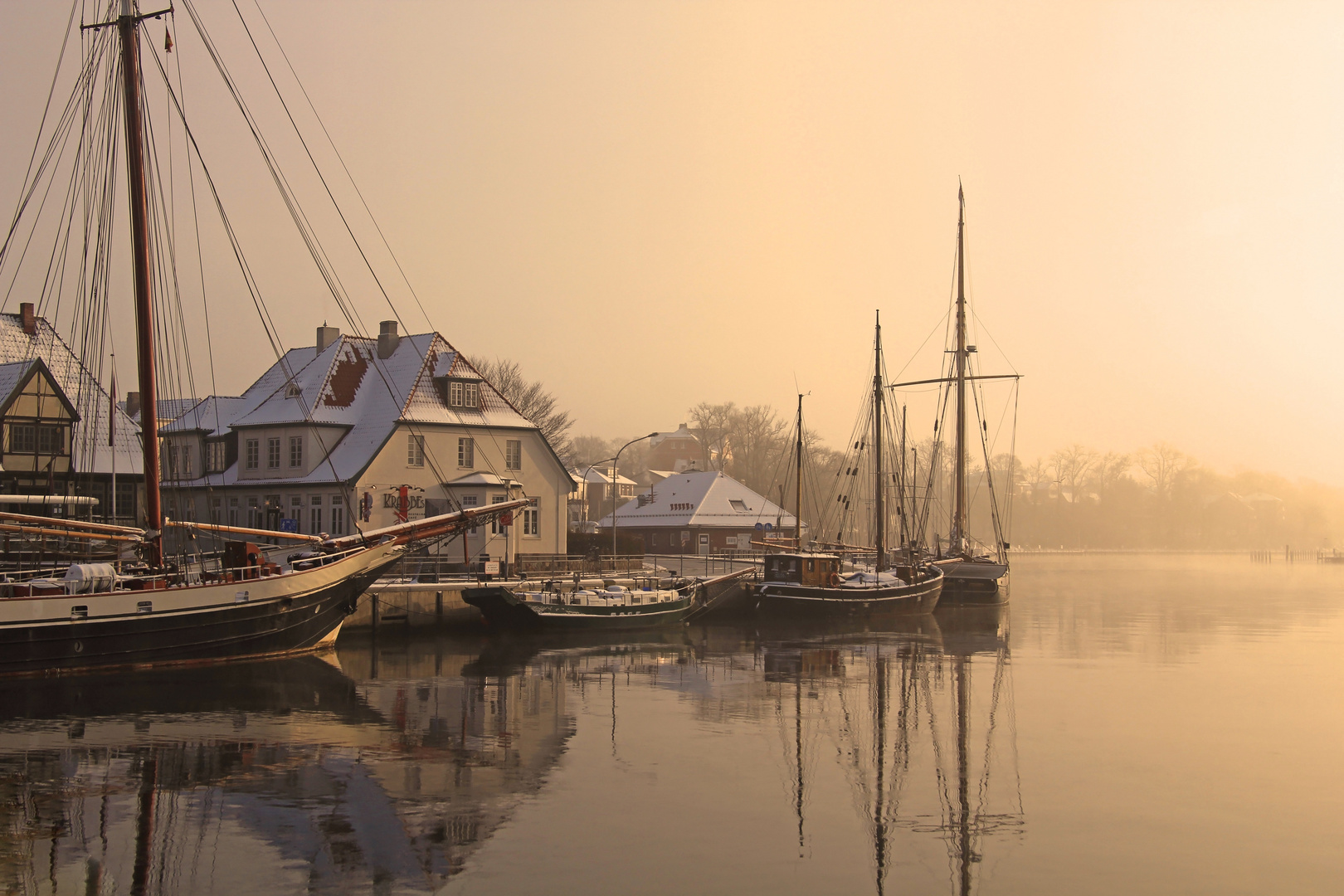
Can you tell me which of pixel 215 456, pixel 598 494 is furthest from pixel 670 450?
A: pixel 215 456

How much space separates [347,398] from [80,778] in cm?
3729

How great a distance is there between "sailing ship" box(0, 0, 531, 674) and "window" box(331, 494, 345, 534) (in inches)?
571

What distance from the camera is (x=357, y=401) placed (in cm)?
5472

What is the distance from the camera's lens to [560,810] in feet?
55.9

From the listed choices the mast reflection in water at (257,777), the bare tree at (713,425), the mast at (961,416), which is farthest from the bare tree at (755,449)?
the mast reflection in water at (257,777)

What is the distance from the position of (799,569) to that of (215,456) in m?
27.0

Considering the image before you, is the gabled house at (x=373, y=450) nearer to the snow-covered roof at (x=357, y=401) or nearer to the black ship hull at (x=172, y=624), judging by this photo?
the snow-covered roof at (x=357, y=401)

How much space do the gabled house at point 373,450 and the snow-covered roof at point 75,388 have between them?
6.40ft

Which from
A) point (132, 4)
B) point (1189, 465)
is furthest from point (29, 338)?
point (1189, 465)

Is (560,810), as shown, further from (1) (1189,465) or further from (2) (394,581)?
(1) (1189,465)

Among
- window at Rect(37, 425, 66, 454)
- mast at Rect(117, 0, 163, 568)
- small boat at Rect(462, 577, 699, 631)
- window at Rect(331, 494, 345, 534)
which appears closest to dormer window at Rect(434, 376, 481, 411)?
window at Rect(331, 494, 345, 534)

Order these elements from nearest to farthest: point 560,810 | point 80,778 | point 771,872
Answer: point 771,872
point 560,810
point 80,778

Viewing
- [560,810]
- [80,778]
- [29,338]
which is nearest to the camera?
[560,810]

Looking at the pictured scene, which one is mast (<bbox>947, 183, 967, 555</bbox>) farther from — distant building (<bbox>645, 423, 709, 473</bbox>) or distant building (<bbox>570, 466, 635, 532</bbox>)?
distant building (<bbox>645, 423, 709, 473</bbox>)
